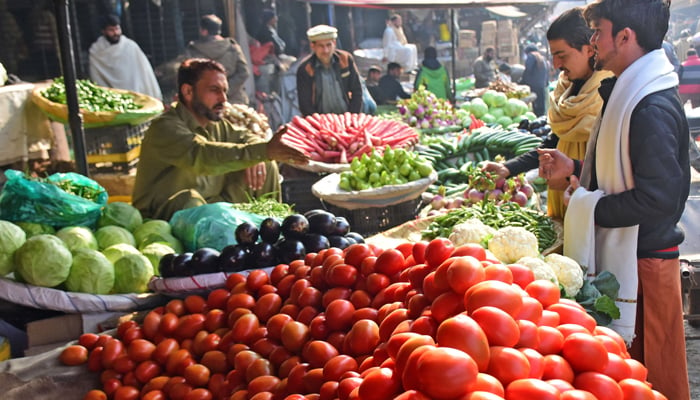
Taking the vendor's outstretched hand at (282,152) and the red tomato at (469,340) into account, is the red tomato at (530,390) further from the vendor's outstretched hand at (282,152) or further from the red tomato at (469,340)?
the vendor's outstretched hand at (282,152)

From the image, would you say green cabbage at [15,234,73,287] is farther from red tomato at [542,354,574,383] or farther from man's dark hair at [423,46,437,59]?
man's dark hair at [423,46,437,59]

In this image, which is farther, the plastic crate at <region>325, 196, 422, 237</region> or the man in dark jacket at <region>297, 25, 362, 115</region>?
the man in dark jacket at <region>297, 25, 362, 115</region>

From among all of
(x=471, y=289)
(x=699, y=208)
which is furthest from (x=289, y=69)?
(x=471, y=289)

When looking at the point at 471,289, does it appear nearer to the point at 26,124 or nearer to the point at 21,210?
the point at 21,210

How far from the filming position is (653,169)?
2.41 m

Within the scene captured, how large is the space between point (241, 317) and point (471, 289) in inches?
44.3

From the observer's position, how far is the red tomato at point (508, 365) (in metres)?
1.36

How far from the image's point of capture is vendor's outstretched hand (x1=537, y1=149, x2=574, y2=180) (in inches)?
114

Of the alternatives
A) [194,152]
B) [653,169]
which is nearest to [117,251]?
[194,152]

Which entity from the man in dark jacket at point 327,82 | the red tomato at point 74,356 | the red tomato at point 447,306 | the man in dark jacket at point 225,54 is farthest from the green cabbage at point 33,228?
the man in dark jacket at point 225,54

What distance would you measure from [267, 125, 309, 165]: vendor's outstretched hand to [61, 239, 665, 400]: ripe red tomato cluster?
1187 millimetres

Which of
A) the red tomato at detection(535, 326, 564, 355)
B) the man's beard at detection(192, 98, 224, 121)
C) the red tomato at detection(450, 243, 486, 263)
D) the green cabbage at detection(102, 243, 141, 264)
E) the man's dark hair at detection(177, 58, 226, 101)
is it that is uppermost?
the man's dark hair at detection(177, 58, 226, 101)

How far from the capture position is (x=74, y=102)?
4.72 meters

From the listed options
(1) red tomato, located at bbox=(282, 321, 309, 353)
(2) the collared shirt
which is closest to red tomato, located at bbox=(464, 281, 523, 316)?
(1) red tomato, located at bbox=(282, 321, 309, 353)
